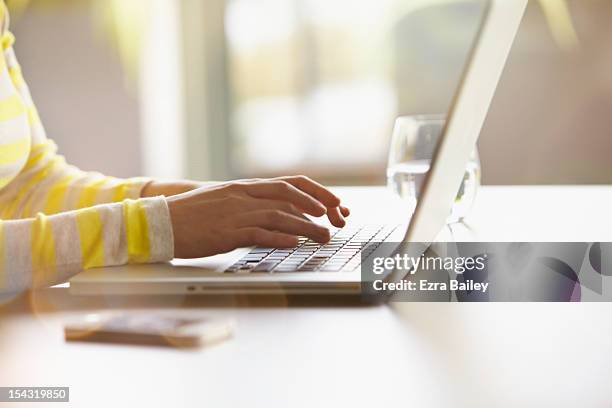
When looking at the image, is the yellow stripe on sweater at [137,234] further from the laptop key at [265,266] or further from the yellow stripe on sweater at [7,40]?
the yellow stripe on sweater at [7,40]

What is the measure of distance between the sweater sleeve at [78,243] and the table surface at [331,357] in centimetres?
5

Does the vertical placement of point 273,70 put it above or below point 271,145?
above

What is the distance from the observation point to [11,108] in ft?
3.37

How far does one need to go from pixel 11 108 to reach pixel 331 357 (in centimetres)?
70

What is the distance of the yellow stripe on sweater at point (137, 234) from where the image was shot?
73 cm

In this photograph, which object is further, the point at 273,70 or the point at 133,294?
the point at 273,70

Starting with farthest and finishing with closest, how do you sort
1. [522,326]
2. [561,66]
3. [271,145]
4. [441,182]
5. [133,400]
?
[271,145], [561,66], [441,182], [522,326], [133,400]

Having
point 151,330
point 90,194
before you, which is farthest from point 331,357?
point 90,194

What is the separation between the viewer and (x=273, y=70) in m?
3.84

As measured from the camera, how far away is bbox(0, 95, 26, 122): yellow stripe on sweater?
1.01 metres

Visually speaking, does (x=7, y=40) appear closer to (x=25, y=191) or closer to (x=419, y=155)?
(x=25, y=191)

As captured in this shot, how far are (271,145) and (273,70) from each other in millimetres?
361

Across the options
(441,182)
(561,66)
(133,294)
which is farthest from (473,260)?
(561,66)

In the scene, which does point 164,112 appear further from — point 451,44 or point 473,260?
point 473,260
